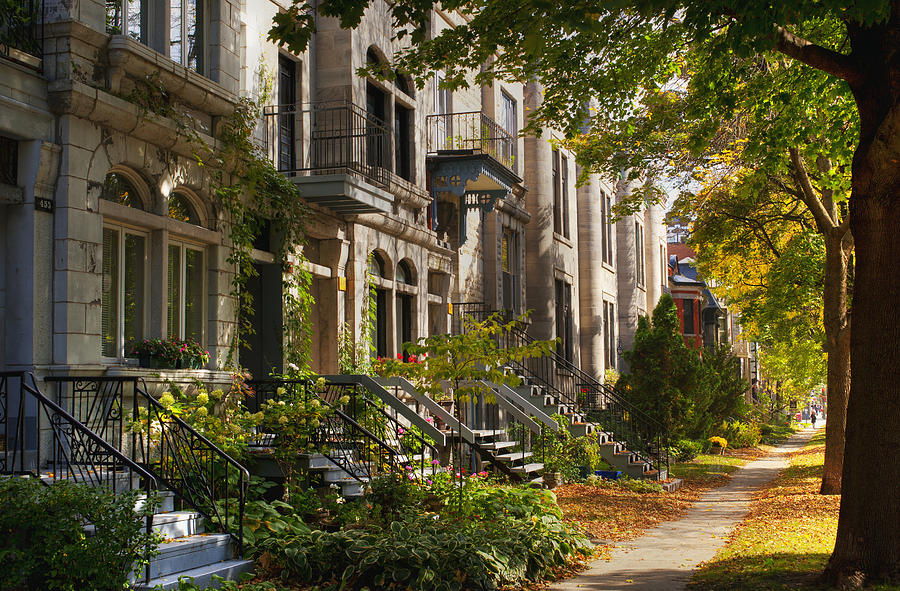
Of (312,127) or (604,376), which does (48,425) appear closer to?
(312,127)

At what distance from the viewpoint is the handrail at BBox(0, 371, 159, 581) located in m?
8.32

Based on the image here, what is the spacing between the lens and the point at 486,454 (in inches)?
641

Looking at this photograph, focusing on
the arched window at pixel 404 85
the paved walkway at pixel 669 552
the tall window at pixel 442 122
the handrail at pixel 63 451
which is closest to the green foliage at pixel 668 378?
the paved walkway at pixel 669 552

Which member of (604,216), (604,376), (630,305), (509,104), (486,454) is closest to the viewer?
(486,454)

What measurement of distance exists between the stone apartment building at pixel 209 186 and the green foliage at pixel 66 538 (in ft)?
9.04

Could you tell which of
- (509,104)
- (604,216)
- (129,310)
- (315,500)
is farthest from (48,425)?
(604,216)

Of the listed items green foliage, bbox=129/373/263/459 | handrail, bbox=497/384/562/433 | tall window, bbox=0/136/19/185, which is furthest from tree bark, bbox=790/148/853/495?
tall window, bbox=0/136/19/185

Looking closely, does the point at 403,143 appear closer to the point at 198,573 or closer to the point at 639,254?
the point at 198,573

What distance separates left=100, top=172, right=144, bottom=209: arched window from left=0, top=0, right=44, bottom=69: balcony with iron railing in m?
1.65

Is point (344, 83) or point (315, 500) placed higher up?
point (344, 83)

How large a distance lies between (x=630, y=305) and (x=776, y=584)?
33.9 metres

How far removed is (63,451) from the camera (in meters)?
8.73

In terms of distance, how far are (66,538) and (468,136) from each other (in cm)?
1713

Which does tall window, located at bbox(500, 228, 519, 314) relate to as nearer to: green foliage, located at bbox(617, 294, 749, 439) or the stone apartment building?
the stone apartment building
